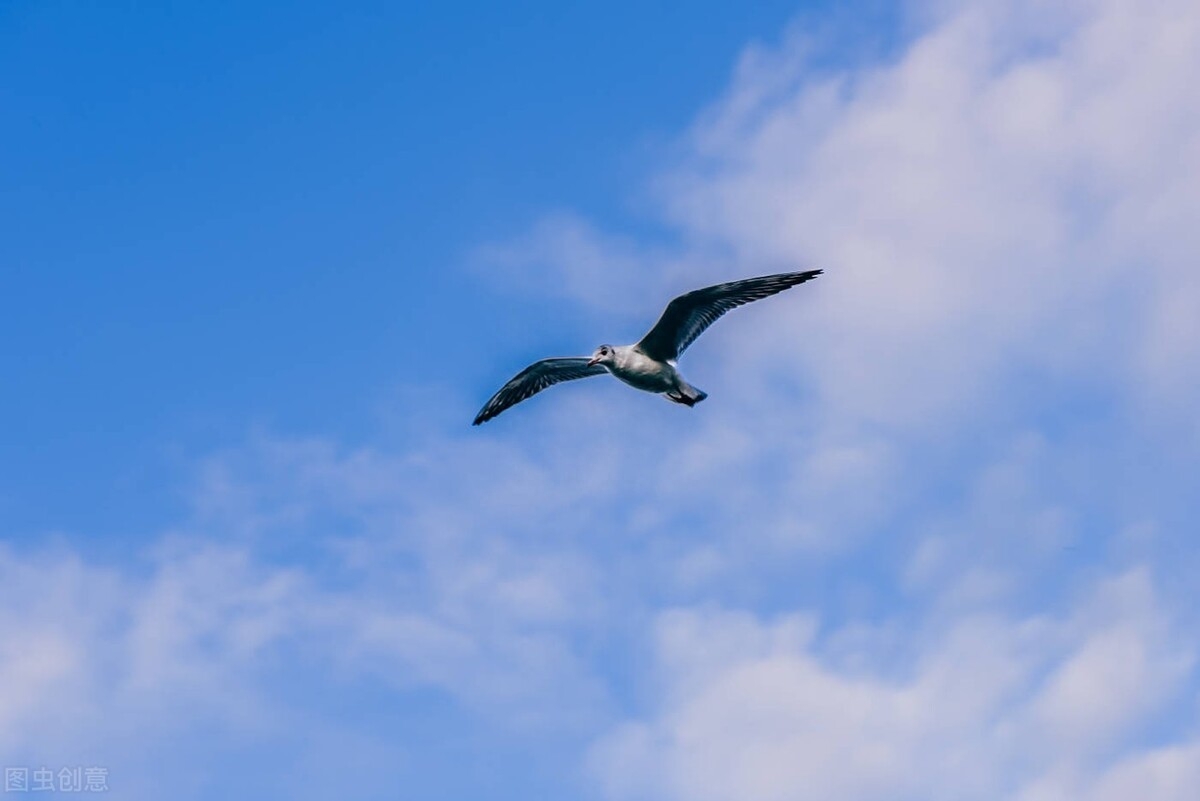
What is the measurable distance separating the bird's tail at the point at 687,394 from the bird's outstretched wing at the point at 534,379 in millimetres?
2462

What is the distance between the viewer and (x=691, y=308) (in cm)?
Result: 2986

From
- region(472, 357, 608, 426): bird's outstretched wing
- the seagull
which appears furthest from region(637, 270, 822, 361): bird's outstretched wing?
region(472, 357, 608, 426): bird's outstretched wing

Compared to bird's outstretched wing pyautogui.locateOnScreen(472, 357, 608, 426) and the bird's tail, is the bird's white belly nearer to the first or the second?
the bird's tail

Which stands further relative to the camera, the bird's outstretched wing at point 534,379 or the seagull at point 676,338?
the bird's outstretched wing at point 534,379

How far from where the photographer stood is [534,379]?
111ft

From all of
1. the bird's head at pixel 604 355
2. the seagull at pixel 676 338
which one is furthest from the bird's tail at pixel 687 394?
the bird's head at pixel 604 355

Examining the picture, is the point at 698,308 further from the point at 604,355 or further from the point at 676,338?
the point at 604,355

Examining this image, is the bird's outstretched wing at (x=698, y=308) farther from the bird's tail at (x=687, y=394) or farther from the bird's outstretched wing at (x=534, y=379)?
the bird's outstretched wing at (x=534, y=379)

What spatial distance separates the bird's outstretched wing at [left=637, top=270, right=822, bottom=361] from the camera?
2958cm

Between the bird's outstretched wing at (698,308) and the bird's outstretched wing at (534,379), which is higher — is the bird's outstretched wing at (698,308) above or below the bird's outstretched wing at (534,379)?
below

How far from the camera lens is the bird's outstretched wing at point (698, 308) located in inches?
1164

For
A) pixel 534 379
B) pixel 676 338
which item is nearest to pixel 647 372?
pixel 676 338

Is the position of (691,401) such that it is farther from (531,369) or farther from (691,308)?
(531,369)

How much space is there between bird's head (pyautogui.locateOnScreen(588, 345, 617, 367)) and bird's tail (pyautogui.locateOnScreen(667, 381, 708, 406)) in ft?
5.00
